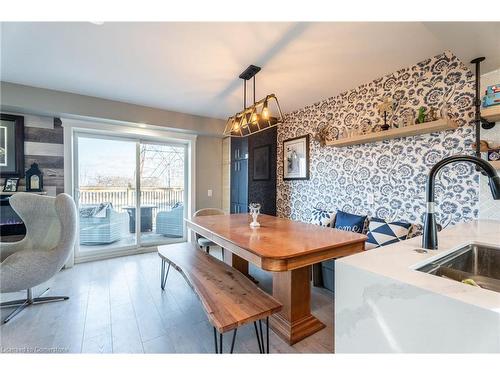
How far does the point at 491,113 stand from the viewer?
174 centimetres

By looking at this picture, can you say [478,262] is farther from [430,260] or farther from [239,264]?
[239,264]

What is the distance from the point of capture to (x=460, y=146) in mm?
2062

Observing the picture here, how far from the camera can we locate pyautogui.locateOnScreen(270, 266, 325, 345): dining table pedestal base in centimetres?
182

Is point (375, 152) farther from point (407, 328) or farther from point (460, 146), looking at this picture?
point (407, 328)

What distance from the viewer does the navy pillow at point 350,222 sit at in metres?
2.64

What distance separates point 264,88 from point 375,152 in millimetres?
1550

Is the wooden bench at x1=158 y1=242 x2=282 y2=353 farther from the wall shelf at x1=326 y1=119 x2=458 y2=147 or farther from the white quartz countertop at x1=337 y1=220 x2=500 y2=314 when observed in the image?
the wall shelf at x1=326 y1=119 x2=458 y2=147

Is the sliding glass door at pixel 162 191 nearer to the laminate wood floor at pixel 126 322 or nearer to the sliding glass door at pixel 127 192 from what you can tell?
the sliding glass door at pixel 127 192

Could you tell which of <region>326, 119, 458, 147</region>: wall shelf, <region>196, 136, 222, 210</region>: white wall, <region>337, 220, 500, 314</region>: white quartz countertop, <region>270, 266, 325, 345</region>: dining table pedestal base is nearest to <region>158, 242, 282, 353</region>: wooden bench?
<region>270, 266, 325, 345</region>: dining table pedestal base

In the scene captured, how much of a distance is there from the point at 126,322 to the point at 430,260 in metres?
2.23

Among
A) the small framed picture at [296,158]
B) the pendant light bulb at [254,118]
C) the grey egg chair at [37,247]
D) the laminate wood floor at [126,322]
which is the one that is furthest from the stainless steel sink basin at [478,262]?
the grey egg chair at [37,247]

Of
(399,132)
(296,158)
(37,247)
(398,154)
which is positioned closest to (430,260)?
(399,132)

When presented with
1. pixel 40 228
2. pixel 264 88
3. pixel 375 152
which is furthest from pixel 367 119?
pixel 40 228

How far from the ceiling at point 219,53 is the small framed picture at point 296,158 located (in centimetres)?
89
